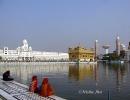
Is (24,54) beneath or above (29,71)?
above

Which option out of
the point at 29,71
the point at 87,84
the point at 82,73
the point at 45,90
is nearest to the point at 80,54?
the point at 29,71

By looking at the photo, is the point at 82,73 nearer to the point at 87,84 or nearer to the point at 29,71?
the point at 29,71

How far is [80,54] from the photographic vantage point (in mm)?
140875

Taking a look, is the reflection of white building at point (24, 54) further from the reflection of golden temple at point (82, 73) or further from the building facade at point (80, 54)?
the reflection of golden temple at point (82, 73)

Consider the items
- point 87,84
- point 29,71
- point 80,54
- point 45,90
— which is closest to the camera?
point 45,90

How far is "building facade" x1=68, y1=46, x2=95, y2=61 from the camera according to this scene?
140300 mm

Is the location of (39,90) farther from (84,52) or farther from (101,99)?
(84,52)

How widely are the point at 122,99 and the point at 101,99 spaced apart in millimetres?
1112

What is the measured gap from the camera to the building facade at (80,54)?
140m

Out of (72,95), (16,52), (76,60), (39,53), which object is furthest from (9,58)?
(72,95)

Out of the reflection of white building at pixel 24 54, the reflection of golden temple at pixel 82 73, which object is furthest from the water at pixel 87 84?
the reflection of white building at pixel 24 54

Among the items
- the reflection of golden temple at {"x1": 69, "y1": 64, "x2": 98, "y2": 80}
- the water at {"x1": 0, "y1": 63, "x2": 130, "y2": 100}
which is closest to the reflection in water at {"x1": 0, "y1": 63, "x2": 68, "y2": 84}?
the water at {"x1": 0, "y1": 63, "x2": 130, "y2": 100}

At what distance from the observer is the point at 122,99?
55.0 feet

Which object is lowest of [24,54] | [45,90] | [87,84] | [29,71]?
[29,71]
